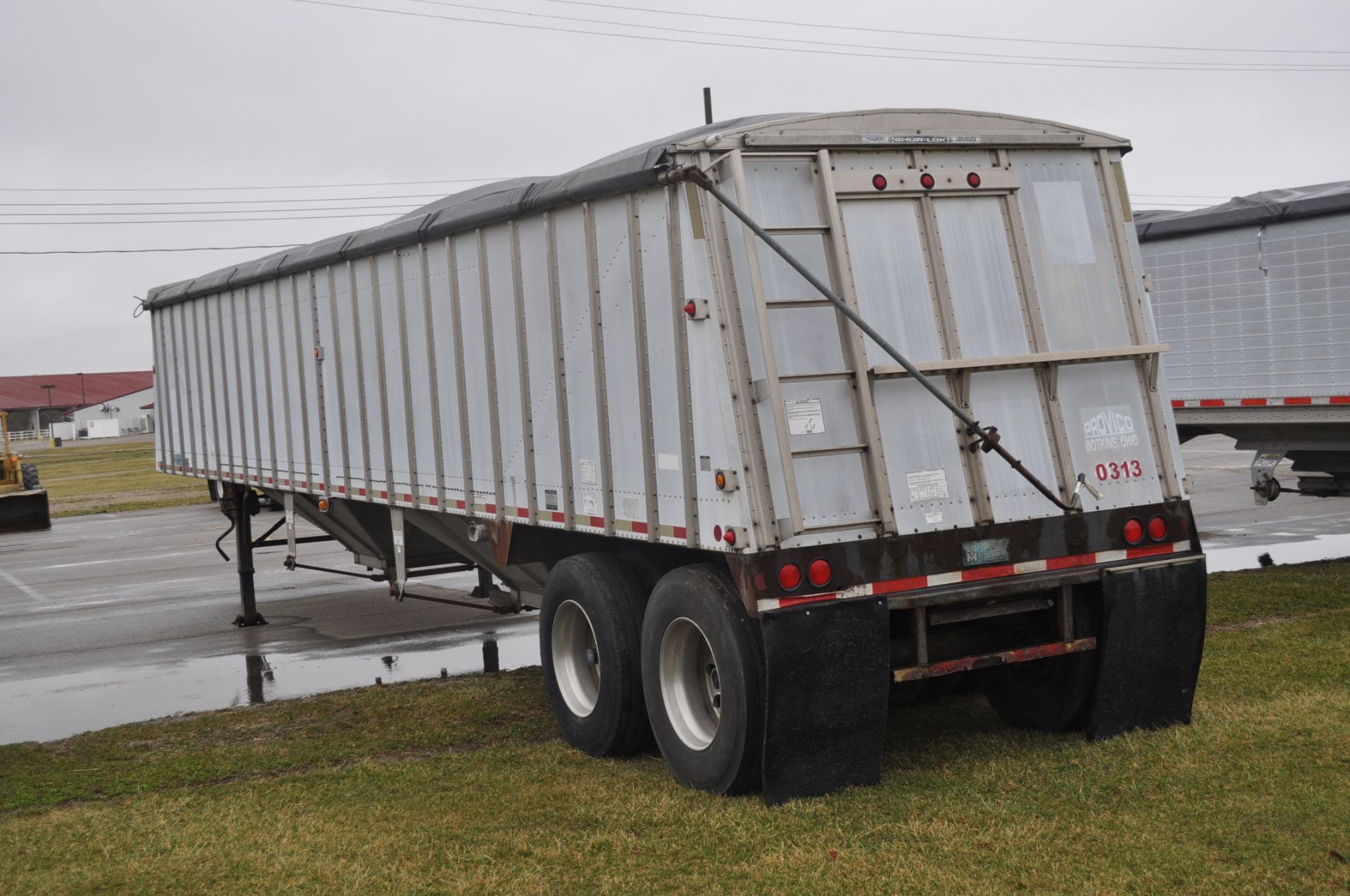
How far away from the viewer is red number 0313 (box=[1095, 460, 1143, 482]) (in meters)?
7.08

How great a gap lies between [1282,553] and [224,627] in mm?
11486

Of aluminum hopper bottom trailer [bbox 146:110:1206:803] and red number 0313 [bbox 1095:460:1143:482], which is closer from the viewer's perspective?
aluminum hopper bottom trailer [bbox 146:110:1206:803]

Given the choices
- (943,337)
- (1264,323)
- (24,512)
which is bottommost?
(943,337)

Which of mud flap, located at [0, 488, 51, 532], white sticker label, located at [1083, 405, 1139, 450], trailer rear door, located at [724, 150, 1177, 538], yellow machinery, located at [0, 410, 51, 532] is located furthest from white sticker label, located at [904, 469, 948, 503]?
mud flap, located at [0, 488, 51, 532]

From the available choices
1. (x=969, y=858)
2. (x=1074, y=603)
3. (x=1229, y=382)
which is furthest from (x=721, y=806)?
(x=1229, y=382)

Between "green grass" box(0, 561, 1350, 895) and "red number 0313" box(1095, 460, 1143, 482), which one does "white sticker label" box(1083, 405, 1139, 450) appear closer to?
"red number 0313" box(1095, 460, 1143, 482)

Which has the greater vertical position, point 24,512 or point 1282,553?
point 24,512

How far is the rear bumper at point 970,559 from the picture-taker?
6.30 meters

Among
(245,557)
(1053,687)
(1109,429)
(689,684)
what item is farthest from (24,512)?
(1109,429)

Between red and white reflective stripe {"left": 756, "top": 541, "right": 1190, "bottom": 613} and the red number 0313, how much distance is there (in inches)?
14.7

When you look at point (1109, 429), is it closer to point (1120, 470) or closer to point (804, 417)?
point (1120, 470)

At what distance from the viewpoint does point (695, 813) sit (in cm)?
644

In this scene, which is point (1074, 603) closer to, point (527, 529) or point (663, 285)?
point (663, 285)

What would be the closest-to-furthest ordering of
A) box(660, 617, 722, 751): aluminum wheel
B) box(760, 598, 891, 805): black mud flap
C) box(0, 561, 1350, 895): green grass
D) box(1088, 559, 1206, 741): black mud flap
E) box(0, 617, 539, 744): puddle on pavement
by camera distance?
box(0, 561, 1350, 895): green grass
box(760, 598, 891, 805): black mud flap
box(660, 617, 722, 751): aluminum wheel
box(1088, 559, 1206, 741): black mud flap
box(0, 617, 539, 744): puddle on pavement
